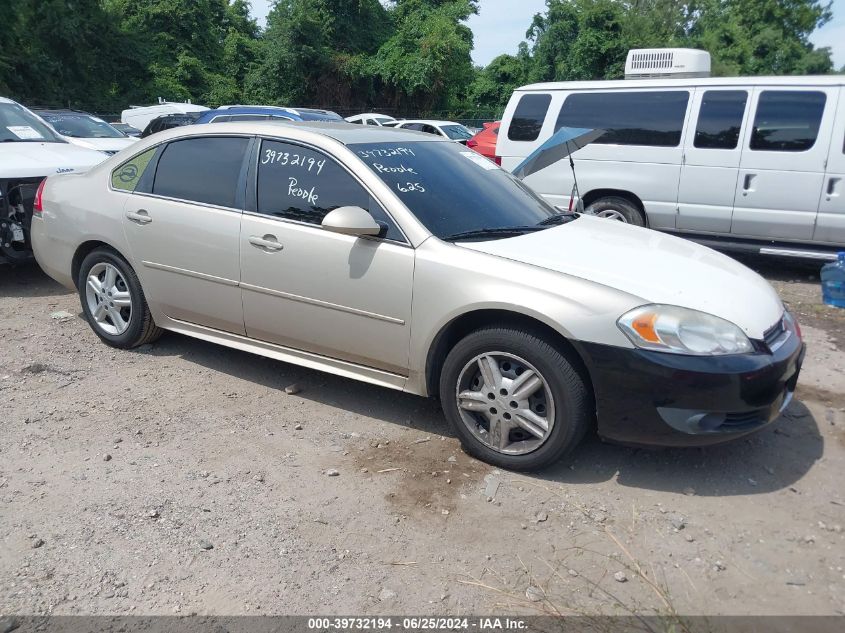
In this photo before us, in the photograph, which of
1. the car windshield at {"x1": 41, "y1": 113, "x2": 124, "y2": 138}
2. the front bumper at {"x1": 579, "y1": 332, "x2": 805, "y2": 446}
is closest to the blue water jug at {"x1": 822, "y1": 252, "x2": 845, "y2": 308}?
the front bumper at {"x1": 579, "y1": 332, "x2": 805, "y2": 446}

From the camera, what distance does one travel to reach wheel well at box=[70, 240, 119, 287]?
5211 mm

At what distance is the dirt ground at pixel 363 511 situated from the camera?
283cm

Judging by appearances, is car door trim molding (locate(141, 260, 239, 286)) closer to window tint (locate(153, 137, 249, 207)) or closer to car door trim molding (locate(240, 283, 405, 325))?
car door trim molding (locate(240, 283, 405, 325))

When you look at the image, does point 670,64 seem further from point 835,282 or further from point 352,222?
point 352,222

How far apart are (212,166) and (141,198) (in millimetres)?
602

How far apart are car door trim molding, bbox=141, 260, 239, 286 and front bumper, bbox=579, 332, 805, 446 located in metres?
2.21

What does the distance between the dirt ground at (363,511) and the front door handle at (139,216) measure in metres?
1.03

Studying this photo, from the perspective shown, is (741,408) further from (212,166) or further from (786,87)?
(786,87)

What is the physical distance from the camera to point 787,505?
11.3 feet

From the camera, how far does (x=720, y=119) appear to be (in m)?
7.83

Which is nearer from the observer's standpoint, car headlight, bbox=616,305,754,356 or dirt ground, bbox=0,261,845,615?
dirt ground, bbox=0,261,845,615

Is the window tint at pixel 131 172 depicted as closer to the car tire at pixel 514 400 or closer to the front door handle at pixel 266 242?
the front door handle at pixel 266 242

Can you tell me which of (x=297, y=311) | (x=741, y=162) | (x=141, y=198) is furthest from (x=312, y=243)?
(x=741, y=162)

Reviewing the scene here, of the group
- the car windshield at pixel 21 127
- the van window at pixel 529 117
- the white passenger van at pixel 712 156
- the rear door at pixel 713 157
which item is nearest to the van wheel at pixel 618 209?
the white passenger van at pixel 712 156
